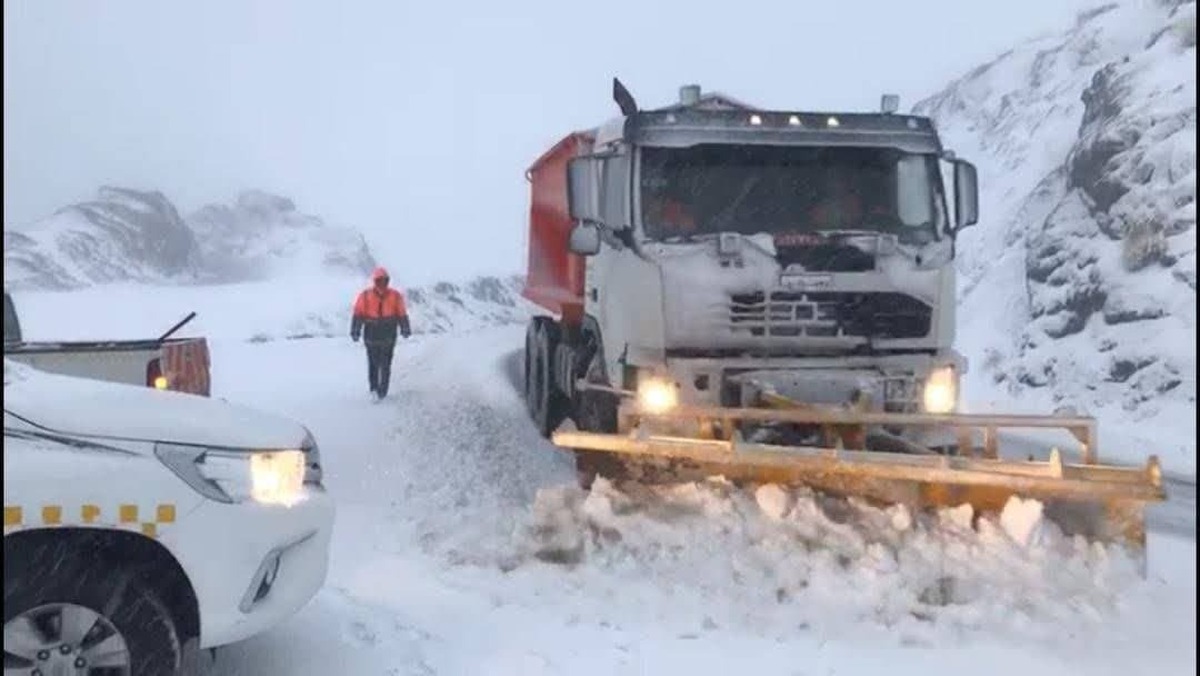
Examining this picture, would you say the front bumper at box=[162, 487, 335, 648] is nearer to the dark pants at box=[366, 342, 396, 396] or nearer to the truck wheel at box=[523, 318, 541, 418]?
the truck wheel at box=[523, 318, 541, 418]

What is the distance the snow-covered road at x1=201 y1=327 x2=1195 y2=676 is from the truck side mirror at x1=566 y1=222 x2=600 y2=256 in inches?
75.1

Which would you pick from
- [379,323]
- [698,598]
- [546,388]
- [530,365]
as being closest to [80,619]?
[698,598]

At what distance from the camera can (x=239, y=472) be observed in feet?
13.6

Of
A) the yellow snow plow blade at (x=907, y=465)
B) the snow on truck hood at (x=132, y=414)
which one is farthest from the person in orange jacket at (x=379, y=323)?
the snow on truck hood at (x=132, y=414)

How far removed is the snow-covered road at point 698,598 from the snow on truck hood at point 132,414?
1.15 m

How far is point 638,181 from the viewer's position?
8172 millimetres

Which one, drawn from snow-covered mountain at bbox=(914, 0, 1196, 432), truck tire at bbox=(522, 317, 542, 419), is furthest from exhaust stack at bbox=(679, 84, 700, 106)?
snow-covered mountain at bbox=(914, 0, 1196, 432)

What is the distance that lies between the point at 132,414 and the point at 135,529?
394 mm

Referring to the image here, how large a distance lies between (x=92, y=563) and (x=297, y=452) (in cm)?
78

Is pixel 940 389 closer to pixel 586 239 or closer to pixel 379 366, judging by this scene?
pixel 586 239

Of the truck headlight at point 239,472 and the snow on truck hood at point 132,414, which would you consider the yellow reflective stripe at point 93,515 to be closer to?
the truck headlight at point 239,472

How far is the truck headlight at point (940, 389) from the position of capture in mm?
8180

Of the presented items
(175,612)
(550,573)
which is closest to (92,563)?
(175,612)

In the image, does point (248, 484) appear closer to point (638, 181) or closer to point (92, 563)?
point (92, 563)
